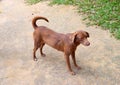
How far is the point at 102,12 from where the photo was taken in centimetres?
643

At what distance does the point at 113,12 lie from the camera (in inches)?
253

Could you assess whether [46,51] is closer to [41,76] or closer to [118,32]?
[41,76]

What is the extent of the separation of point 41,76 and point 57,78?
276mm

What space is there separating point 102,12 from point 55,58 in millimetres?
2198

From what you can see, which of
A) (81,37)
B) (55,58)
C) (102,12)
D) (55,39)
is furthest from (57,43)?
(102,12)

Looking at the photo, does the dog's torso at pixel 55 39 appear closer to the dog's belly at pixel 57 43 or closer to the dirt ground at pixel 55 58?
the dog's belly at pixel 57 43

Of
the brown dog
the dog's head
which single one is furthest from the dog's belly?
the dog's head

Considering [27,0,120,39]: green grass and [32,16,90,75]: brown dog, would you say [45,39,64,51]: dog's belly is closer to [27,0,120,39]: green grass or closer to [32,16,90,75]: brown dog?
[32,16,90,75]: brown dog

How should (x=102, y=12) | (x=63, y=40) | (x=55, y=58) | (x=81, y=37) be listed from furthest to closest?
(x=102, y=12)
(x=55, y=58)
(x=63, y=40)
(x=81, y=37)

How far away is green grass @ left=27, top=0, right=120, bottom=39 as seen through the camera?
5.81 meters

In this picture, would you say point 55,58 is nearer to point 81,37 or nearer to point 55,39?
point 55,39

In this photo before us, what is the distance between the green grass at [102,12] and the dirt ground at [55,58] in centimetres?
19

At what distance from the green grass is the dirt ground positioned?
19 centimetres

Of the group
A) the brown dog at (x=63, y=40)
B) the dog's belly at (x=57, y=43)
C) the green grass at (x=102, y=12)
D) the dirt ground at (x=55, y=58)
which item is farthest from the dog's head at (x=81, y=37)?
the green grass at (x=102, y=12)
